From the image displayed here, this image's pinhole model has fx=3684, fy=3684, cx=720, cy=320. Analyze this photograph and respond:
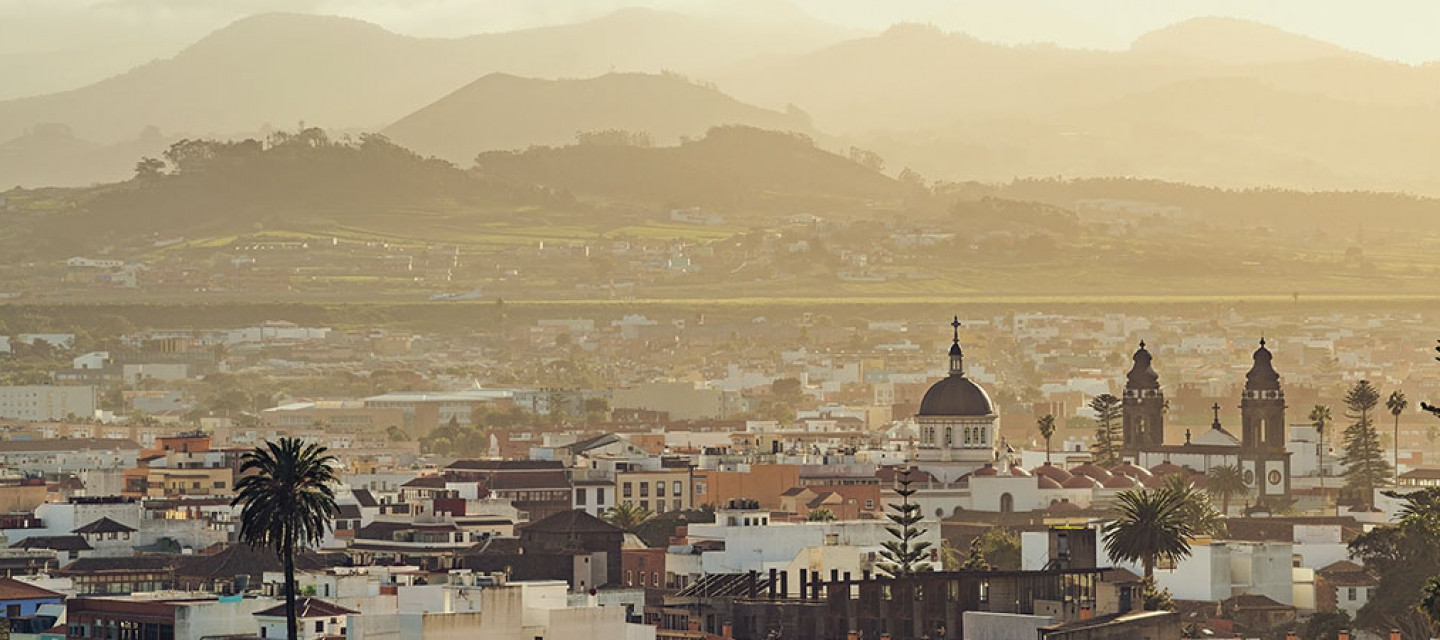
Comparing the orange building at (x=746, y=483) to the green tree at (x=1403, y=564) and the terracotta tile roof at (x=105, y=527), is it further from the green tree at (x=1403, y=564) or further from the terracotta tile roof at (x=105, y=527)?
the green tree at (x=1403, y=564)

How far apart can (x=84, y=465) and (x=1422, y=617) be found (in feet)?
271

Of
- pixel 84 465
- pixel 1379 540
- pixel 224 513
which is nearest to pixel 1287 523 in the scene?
pixel 1379 540

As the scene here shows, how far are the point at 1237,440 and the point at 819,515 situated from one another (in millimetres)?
33001

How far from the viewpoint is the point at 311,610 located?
5609 centimetres

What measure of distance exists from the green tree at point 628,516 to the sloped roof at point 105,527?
12.5 meters

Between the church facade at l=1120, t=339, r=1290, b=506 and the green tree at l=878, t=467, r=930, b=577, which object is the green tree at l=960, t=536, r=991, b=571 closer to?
the green tree at l=878, t=467, r=930, b=577

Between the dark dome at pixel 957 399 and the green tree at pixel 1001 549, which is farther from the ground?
the dark dome at pixel 957 399

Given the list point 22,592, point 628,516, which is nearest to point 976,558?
point 22,592

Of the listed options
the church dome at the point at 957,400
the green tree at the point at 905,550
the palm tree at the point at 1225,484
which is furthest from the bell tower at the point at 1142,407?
the green tree at the point at 905,550

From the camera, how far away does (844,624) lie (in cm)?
5884

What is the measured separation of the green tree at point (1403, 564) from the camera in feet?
217

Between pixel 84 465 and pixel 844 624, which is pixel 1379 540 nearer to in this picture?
pixel 844 624

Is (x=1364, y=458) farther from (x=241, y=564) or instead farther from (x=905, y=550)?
(x=241, y=564)

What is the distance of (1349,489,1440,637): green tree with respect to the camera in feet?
217
